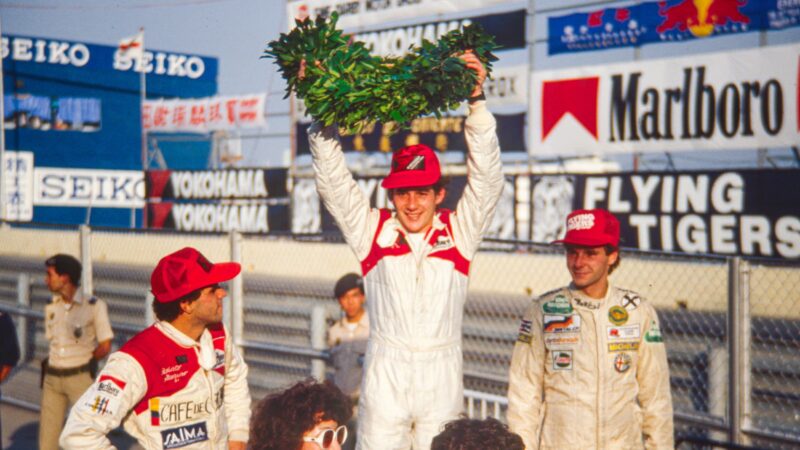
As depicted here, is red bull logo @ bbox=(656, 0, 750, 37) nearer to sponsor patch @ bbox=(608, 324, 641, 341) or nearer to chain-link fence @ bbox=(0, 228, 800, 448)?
chain-link fence @ bbox=(0, 228, 800, 448)

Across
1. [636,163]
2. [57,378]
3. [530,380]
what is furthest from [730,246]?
[57,378]

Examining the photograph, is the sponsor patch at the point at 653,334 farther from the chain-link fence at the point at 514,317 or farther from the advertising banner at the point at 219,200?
the advertising banner at the point at 219,200

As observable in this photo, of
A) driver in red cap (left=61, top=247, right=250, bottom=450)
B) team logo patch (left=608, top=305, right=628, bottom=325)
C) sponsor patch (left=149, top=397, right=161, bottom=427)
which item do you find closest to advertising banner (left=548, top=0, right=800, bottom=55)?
team logo patch (left=608, top=305, right=628, bottom=325)

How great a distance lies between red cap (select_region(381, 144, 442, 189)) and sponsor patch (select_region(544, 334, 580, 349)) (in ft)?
2.94

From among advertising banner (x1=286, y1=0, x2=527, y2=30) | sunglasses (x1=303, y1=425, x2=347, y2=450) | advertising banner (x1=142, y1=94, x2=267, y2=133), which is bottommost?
sunglasses (x1=303, y1=425, x2=347, y2=450)

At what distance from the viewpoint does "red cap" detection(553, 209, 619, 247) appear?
4.34 m

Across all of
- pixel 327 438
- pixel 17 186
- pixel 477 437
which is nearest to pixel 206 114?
pixel 17 186

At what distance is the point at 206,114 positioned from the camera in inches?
802

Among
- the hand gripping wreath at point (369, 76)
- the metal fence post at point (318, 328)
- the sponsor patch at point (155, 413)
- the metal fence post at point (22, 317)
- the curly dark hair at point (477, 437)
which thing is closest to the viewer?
the curly dark hair at point (477, 437)

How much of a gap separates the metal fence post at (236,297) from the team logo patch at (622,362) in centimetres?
456

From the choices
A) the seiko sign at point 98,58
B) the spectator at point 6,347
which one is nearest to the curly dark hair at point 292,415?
the spectator at point 6,347

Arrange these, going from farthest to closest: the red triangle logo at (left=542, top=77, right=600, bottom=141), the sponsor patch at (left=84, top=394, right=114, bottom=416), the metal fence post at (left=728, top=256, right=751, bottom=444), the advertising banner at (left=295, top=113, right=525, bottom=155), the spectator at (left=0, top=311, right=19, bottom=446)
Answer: the advertising banner at (left=295, top=113, right=525, bottom=155), the red triangle logo at (left=542, top=77, right=600, bottom=141), the spectator at (left=0, top=311, right=19, bottom=446), the metal fence post at (left=728, top=256, right=751, bottom=444), the sponsor patch at (left=84, top=394, right=114, bottom=416)

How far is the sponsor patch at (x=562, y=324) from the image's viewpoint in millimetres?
4352

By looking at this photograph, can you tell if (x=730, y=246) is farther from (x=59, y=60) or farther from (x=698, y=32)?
(x=59, y=60)
